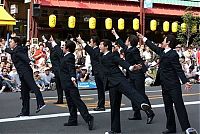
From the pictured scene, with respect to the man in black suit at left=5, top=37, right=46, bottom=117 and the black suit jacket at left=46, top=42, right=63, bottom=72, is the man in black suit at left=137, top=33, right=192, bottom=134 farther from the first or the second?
the black suit jacket at left=46, top=42, right=63, bottom=72

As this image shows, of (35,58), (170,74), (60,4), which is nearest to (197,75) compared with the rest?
(35,58)

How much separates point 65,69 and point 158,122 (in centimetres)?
249

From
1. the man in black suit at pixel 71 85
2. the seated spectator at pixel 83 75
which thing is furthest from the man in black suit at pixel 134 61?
the seated spectator at pixel 83 75

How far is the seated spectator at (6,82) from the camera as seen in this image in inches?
597

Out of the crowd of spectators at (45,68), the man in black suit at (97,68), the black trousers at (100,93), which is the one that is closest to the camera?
the man in black suit at (97,68)

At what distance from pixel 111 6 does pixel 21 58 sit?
2277 centimetres

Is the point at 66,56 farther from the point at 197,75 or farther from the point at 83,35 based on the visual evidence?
the point at 83,35

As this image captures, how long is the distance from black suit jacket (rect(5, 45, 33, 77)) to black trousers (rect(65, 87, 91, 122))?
1474 mm

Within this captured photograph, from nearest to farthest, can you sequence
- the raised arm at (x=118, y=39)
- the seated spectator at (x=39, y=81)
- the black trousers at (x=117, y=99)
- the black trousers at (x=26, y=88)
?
the black trousers at (x=117, y=99) → the raised arm at (x=118, y=39) → the black trousers at (x=26, y=88) → the seated spectator at (x=39, y=81)

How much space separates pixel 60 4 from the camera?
2866cm

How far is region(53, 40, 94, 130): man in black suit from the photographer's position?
8.55 meters

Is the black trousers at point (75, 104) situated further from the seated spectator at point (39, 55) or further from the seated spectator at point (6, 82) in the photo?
the seated spectator at point (39, 55)

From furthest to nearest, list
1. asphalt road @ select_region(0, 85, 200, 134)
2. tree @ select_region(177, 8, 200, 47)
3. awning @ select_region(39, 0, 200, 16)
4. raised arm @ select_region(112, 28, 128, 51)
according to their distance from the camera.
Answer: tree @ select_region(177, 8, 200, 47), awning @ select_region(39, 0, 200, 16), raised arm @ select_region(112, 28, 128, 51), asphalt road @ select_region(0, 85, 200, 134)

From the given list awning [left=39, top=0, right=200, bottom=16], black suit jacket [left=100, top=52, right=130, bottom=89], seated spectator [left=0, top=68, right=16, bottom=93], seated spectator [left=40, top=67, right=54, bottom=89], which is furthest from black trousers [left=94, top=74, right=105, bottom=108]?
awning [left=39, top=0, right=200, bottom=16]
